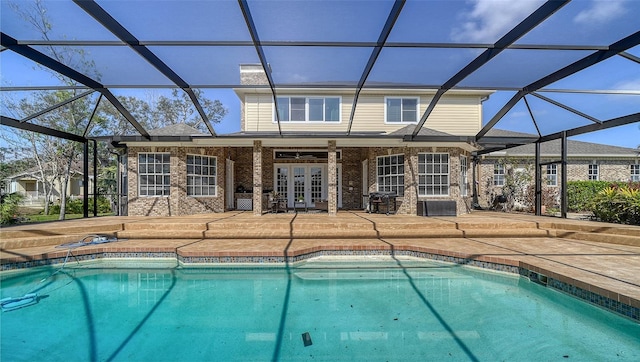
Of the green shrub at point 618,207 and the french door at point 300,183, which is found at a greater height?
the french door at point 300,183

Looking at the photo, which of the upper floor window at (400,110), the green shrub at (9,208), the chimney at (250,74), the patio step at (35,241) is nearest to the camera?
the patio step at (35,241)

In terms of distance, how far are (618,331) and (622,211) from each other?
8.05 meters

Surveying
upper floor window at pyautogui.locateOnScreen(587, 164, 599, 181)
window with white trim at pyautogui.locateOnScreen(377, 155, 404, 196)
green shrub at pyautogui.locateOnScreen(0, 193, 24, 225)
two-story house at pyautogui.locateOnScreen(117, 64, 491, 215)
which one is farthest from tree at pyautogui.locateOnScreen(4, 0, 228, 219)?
upper floor window at pyautogui.locateOnScreen(587, 164, 599, 181)

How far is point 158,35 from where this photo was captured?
5277 millimetres

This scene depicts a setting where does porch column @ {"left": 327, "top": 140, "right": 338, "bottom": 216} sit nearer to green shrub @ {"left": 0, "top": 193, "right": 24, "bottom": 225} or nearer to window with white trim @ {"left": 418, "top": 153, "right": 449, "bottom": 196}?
window with white trim @ {"left": 418, "top": 153, "right": 449, "bottom": 196}

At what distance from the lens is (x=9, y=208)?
10.3m

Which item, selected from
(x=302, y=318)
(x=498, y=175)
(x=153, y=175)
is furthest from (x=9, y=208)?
(x=498, y=175)

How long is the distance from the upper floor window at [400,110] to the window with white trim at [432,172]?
3.79 m

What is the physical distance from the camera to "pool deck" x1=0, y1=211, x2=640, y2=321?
4.94 metres

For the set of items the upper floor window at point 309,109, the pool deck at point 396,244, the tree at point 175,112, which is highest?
the tree at point 175,112

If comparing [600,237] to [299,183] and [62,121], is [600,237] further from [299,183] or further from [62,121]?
[62,121]

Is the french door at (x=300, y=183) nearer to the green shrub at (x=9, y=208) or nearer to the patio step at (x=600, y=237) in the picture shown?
the patio step at (x=600, y=237)

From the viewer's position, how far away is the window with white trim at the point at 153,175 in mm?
11055

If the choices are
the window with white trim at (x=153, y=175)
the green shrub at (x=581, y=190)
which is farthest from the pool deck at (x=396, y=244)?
the green shrub at (x=581, y=190)
